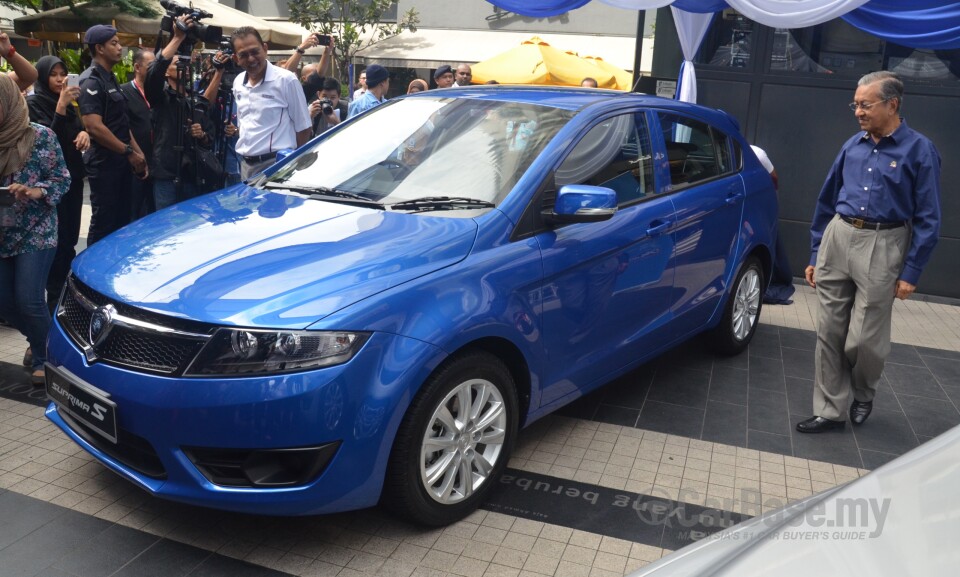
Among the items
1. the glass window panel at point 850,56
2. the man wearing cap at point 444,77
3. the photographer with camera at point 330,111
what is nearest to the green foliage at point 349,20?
the photographer with camera at point 330,111

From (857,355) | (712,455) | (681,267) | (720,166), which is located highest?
(720,166)

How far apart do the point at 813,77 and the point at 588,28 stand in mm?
20746

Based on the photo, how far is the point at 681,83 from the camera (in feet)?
27.1

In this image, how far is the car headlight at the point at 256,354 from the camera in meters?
2.89

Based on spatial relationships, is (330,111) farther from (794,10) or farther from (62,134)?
(794,10)

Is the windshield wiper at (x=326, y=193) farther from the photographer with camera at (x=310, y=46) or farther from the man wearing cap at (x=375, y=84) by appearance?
the man wearing cap at (x=375, y=84)

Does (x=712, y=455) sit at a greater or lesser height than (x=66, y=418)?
lesser

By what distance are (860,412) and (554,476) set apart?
6.26 feet

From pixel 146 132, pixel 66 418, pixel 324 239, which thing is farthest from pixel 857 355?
pixel 146 132

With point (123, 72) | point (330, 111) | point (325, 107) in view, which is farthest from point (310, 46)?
point (123, 72)

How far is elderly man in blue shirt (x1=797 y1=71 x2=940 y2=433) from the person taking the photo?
13.9 ft

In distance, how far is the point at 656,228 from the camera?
14.5 ft

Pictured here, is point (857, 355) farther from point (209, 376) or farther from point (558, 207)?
point (209, 376)

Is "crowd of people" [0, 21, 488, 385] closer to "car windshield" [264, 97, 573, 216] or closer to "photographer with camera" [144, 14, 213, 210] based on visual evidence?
"photographer with camera" [144, 14, 213, 210]
